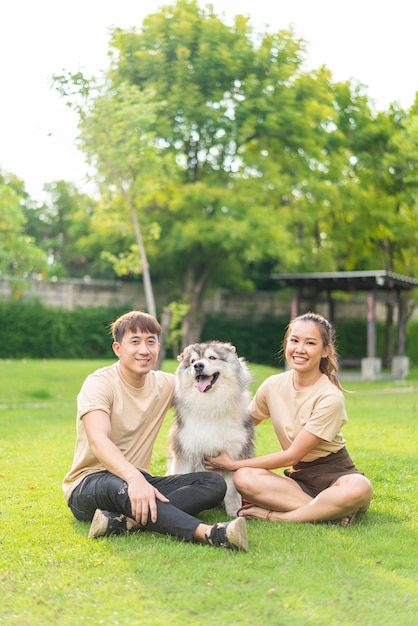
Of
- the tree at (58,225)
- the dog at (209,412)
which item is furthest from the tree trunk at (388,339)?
the dog at (209,412)

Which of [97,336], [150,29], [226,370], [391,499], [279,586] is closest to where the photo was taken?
[279,586]

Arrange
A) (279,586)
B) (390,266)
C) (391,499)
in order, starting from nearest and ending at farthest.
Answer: (279,586) → (391,499) → (390,266)

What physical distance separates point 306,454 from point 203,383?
31.6 inches

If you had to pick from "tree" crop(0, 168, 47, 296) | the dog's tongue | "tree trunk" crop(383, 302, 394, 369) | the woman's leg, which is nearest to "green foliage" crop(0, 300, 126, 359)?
"tree" crop(0, 168, 47, 296)

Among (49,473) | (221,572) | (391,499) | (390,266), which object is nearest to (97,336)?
(390,266)

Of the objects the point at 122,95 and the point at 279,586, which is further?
the point at 122,95

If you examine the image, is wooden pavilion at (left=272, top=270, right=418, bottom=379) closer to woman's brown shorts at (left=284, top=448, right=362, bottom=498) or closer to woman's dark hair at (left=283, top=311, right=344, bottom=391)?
woman's dark hair at (left=283, top=311, right=344, bottom=391)

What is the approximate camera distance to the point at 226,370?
495 centimetres

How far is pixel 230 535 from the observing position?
12.8 feet

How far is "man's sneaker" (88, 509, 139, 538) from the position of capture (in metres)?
4.19

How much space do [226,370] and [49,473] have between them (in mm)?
2294

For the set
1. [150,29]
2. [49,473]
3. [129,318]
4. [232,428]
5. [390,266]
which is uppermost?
[150,29]

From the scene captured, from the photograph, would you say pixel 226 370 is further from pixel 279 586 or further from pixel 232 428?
pixel 279 586

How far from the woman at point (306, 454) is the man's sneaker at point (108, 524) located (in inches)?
29.4
